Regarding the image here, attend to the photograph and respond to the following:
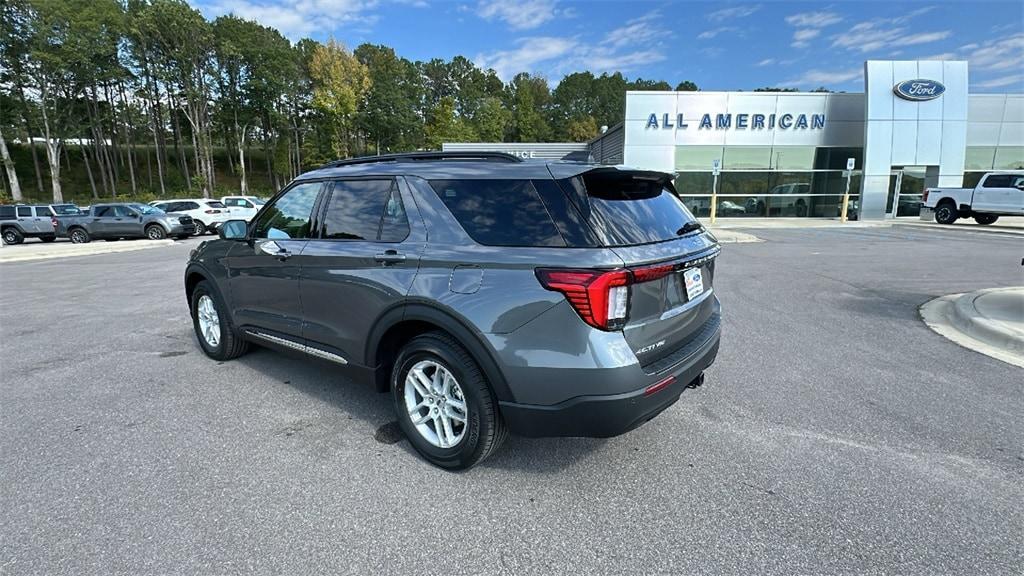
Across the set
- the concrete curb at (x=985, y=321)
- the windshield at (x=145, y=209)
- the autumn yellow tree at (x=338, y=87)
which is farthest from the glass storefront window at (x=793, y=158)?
the autumn yellow tree at (x=338, y=87)

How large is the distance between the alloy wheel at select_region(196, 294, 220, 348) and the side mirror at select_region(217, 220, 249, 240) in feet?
2.59

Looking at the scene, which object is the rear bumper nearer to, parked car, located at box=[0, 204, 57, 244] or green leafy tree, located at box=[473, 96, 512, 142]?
parked car, located at box=[0, 204, 57, 244]

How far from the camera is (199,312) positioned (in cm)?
488

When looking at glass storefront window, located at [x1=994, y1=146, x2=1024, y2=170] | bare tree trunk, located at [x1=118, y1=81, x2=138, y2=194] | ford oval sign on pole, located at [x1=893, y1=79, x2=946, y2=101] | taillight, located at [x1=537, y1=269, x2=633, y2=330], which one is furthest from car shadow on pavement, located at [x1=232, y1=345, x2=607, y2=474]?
bare tree trunk, located at [x1=118, y1=81, x2=138, y2=194]

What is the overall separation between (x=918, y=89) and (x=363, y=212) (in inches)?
1210

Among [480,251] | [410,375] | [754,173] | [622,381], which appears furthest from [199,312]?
[754,173]

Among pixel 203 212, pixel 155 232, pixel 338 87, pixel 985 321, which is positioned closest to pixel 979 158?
pixel 985 321

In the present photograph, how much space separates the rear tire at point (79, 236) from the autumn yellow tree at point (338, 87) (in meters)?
27.1

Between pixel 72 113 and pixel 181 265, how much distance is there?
45.4m

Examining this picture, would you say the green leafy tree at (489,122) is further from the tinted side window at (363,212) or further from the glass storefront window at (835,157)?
the tinted side window at (363,212)

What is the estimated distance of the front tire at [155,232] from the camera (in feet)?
65.3

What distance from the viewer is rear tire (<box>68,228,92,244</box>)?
66.1 feet

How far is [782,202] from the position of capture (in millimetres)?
26000

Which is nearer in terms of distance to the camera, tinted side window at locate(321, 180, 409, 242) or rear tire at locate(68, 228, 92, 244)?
tinted side window at locate(321, 180, 409, 242)
